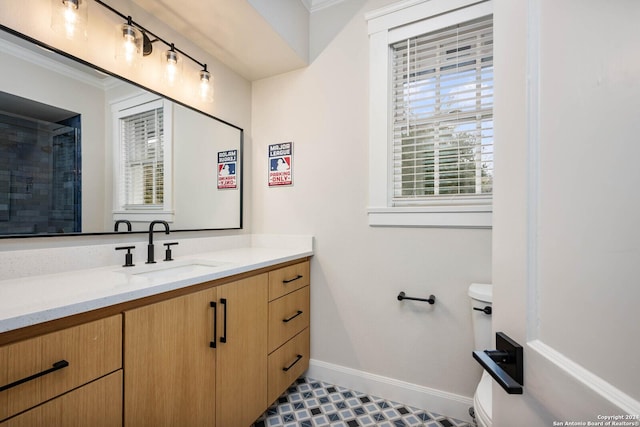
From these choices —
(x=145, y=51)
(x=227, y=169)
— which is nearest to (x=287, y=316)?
(x=227, y=169)

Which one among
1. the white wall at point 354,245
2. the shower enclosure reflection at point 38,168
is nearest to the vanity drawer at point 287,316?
the white wall at point 354,245

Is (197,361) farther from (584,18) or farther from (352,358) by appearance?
(584,18)

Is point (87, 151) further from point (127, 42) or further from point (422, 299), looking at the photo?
point (422, 299)

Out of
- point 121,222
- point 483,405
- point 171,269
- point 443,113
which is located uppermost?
point 443,113

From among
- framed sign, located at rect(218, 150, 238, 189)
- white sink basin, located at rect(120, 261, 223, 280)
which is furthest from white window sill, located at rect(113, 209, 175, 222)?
framed sign, located at rect(218, 150, 238, 189)

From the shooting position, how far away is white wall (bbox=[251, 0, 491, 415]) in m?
1.66

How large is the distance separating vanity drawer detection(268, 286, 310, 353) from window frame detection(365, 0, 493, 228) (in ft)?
2.29

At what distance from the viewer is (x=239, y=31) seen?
67.6 inches

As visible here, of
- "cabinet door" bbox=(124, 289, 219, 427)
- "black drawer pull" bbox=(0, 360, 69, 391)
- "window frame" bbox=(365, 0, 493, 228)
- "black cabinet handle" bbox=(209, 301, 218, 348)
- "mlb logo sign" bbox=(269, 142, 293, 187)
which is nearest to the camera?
"black drawer pull" bbox=(0, 360, 69, 391)

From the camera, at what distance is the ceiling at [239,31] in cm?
152

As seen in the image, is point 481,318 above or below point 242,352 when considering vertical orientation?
above

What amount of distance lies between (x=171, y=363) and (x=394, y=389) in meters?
1.36

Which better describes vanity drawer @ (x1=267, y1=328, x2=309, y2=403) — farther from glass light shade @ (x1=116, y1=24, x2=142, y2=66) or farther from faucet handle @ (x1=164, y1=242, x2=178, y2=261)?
glass light shade @ (x1=116, y1=24, x2=142, y2=66)

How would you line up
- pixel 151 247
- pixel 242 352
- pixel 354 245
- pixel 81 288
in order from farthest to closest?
pixel 354 245 < pixel 151 247 < pixel 242 352 < pixel 81 288
